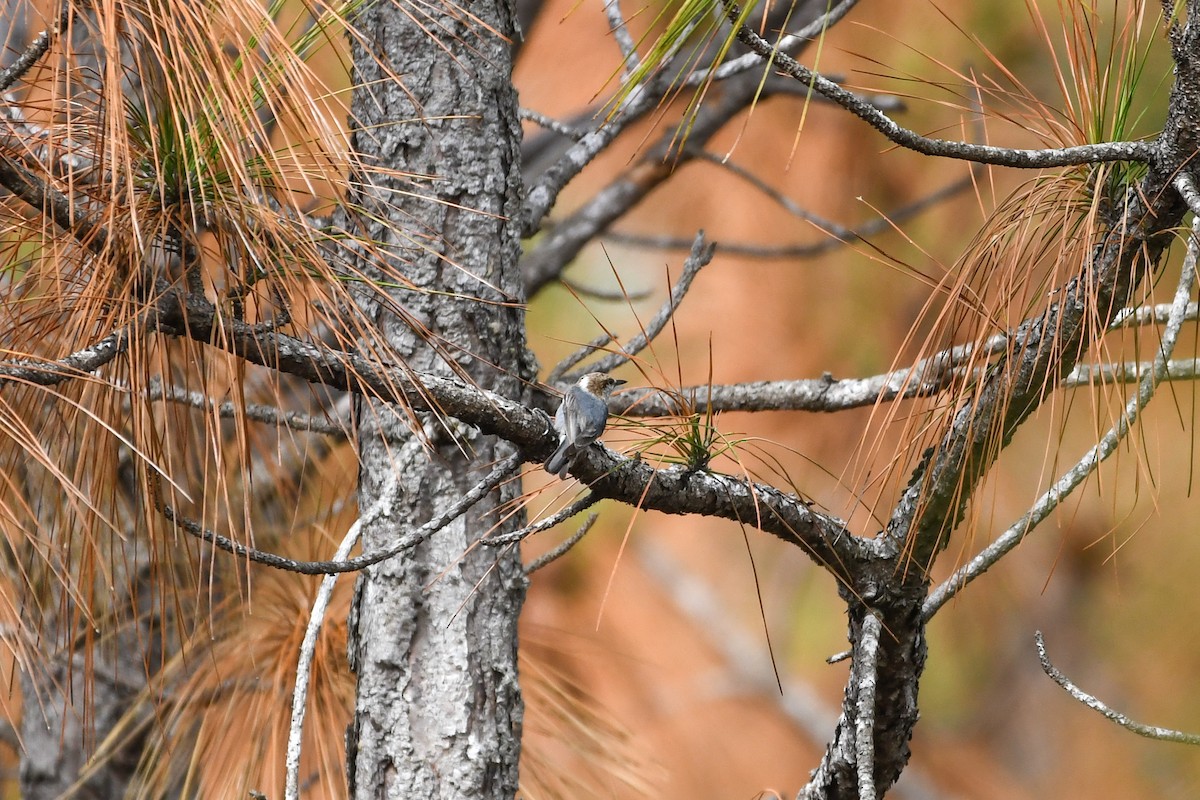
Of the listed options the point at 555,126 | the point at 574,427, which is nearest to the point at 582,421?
the point at 574,427

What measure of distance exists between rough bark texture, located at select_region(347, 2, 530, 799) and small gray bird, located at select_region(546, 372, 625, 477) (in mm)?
231

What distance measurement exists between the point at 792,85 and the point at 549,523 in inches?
56.6

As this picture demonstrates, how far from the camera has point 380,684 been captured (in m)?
1.16

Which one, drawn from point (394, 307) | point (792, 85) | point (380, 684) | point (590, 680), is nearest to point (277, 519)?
point (380, 684)

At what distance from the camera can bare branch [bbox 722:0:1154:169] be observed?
2.18 ft

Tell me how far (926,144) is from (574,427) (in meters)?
0.36

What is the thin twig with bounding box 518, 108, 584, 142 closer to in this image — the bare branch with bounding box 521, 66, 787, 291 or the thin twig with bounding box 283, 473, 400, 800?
the bare branch with bounding box 521, 66, 787, 291

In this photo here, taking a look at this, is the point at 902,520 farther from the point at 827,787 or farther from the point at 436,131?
the point at 436,131

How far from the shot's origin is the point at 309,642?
3.45 feet

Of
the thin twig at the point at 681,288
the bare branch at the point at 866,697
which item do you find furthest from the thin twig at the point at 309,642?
the bare branch at the point at 866,697

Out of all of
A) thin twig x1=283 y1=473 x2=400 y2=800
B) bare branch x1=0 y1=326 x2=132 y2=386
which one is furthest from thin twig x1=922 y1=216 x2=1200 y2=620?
bare branch x1=0 y1=326 x2=132 y2=386

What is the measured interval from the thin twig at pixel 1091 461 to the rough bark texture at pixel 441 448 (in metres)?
0.48

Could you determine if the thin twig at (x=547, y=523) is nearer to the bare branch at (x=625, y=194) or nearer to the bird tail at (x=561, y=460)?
the bird tail at (x=561, y=460)

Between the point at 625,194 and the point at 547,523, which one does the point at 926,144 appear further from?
the point at 625,194
